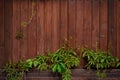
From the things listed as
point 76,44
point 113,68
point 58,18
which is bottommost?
point 113,68

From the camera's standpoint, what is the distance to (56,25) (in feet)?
24.7

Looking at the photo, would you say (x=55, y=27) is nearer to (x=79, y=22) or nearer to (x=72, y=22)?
(x=72, y=22)

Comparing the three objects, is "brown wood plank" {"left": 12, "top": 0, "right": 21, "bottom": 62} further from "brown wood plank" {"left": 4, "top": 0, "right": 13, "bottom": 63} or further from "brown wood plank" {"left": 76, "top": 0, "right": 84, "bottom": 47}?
"brown wood plank" {"left": 76, "top": 0, "right": 84, "bottom": 47}

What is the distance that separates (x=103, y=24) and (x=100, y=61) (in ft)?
2.86

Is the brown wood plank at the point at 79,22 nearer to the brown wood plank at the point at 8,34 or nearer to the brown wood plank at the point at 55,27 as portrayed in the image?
the brown wood plank at the point at 55,27

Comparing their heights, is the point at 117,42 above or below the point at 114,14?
below

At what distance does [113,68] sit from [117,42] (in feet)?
2.01

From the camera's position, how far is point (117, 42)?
7465mm

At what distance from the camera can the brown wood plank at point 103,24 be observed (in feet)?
24.5

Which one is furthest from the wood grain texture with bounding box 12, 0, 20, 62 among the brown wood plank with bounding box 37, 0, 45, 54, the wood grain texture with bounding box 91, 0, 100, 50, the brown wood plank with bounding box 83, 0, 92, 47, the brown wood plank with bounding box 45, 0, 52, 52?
the wood grain texture with bounding box 91, 0, 100, 50

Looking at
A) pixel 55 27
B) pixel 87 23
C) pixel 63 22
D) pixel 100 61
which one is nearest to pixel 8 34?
pixel 55 27

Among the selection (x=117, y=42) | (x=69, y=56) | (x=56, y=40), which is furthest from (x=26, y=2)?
(x=117, y=42)

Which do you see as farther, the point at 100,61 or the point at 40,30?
the point at 40,30

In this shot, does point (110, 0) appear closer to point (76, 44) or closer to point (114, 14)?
point (114, 14)
